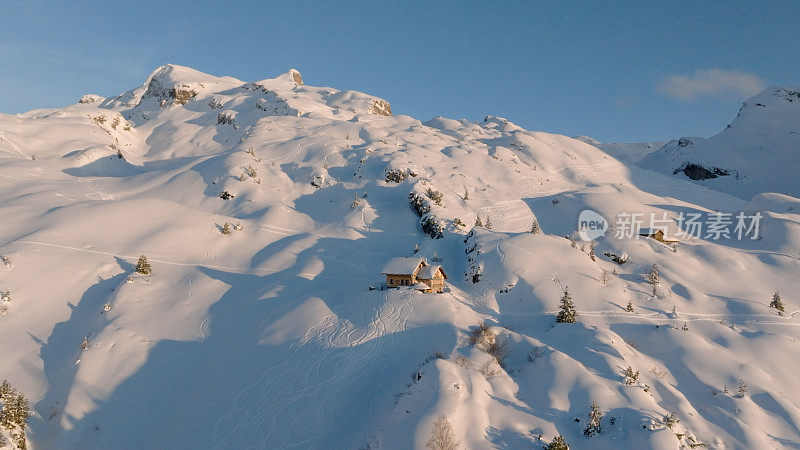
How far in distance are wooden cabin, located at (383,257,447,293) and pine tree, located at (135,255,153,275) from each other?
20949 millimetres

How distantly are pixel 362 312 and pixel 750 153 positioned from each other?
9495 cm

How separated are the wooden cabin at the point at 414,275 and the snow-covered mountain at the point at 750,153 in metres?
71.6

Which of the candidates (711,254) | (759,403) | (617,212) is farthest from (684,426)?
(617,212)

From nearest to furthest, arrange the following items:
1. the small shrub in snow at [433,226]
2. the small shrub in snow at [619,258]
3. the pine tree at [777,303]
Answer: the pine tree at [777,303] → the small shrub in snow at [619,258] → the small shrub in snow at [433,226]

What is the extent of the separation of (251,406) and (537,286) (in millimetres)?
23837

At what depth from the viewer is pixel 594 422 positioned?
695 inches

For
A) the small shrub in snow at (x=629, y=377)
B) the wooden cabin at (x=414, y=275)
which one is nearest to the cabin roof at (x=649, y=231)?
the small shrub in snow at (x=629, y=377)

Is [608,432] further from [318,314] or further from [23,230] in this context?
[23,230]

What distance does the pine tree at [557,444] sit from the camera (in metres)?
16.0

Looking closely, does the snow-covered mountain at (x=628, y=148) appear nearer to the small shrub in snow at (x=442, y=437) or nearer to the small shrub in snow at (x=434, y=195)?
the small shrub in snow at (x=434, y=195)

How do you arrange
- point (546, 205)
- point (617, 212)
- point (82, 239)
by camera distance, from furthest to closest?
point (546, 205), point (617, 212), point (82, 239)

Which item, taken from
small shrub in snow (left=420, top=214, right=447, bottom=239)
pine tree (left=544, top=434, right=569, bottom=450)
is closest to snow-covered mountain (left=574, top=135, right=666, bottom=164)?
small shrub in snow (left=420, top=214, right=447, bottom=239)

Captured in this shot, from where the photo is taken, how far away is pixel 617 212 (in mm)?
47000

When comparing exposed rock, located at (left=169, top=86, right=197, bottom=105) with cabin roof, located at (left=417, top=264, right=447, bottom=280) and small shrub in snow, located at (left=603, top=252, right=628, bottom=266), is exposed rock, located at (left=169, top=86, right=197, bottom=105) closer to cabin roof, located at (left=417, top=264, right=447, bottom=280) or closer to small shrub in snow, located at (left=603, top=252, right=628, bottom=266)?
cabin roof, located at (left=417, top=264, right=447, bottom=280)
